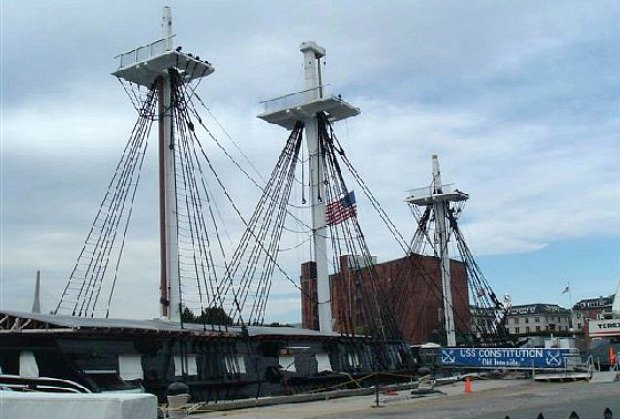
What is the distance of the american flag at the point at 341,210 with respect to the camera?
1494 inches

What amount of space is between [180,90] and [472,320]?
152ft

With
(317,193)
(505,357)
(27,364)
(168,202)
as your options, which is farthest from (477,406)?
(317,193)

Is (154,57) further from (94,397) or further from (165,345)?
(94,397)

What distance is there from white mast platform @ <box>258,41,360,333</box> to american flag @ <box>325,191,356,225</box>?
1.23 feet

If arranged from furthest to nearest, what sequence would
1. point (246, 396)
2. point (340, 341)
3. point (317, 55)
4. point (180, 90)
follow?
point (317, 55)
point (180, 90)
point (340, 341)
point (246, 396)

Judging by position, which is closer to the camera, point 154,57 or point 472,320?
point 154,57

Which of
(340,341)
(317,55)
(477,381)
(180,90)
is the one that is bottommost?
(477,381)

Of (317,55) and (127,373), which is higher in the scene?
(317,55)

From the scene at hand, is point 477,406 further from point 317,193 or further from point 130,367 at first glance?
point 317,193

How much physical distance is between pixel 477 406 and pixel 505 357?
17841mm

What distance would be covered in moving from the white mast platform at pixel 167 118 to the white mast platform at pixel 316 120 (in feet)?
23.0

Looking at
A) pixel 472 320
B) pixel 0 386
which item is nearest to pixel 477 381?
pixel 0 386

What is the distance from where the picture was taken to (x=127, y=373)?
21.0m

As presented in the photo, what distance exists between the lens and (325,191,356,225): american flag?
37938 millimetres
